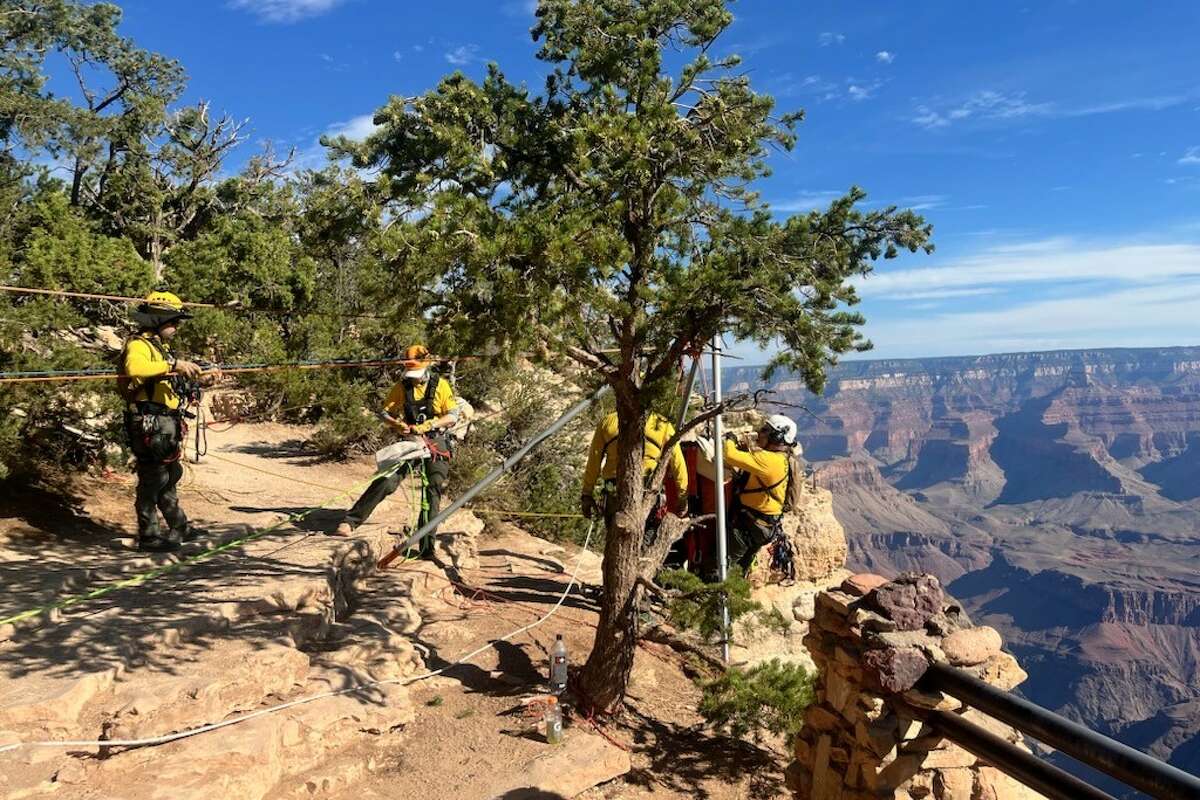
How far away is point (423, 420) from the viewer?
815cm

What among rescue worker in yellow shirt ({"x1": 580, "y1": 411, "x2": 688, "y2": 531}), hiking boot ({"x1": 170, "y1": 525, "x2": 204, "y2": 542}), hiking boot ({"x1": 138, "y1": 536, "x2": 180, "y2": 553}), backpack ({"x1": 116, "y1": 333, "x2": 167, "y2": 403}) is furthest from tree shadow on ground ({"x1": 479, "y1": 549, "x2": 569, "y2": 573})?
backpack ({"x1": 116, "y1": 333, "x2": 167, "y2": 403})

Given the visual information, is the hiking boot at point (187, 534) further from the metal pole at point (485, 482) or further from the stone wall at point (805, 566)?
the stone wall at point (805, 566)

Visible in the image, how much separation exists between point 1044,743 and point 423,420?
662 centimetres

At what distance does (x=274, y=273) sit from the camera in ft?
58.9

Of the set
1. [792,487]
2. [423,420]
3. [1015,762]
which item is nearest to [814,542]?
[792,487]

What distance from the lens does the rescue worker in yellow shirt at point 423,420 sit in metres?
7.91

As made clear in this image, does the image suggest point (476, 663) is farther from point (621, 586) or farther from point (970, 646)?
point (970, 646)

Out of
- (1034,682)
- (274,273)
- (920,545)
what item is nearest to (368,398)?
(274,273)

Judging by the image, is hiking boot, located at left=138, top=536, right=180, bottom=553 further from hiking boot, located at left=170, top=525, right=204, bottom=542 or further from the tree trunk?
the tree trunk

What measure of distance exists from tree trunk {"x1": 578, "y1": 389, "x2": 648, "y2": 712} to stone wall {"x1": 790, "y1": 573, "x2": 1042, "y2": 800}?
1.69m

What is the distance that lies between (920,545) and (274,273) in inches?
7298

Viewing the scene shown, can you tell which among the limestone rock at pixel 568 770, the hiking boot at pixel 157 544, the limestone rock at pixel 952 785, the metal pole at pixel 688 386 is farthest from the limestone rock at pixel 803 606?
the hiking boot at pixel 157 544

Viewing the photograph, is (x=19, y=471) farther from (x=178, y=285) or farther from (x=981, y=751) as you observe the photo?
(x=178, y=285)

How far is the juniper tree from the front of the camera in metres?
4.36
